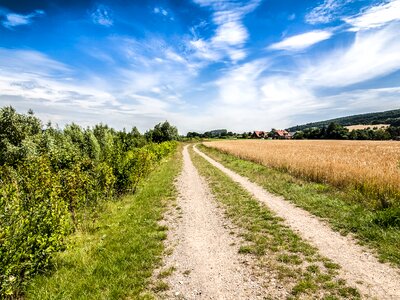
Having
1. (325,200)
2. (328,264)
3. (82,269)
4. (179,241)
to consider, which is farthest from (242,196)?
(82,269)

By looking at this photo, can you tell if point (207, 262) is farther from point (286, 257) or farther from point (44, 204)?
point (44, 204)

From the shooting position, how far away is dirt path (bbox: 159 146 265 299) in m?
5.18

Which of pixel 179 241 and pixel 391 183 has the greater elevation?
pixel 391 183

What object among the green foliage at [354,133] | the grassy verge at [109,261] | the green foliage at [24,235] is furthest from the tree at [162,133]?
the green foliage at [24,235]

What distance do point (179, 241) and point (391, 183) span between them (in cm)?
895

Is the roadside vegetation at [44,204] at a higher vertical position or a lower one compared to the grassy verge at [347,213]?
higher

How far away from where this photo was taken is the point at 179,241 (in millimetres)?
7879

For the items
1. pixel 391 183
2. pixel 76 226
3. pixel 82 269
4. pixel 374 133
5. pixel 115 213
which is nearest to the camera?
pixel 82 269

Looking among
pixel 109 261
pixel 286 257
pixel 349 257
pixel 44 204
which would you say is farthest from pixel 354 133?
pixel 44 204

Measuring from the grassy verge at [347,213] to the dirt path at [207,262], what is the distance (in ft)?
11.2

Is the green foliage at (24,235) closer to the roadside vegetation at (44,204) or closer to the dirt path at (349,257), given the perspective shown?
the roadside vegetation at (44,204)

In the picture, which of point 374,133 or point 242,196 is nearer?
point 242,196

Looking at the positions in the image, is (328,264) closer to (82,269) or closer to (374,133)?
(82,269)

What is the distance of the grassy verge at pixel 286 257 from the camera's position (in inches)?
196
